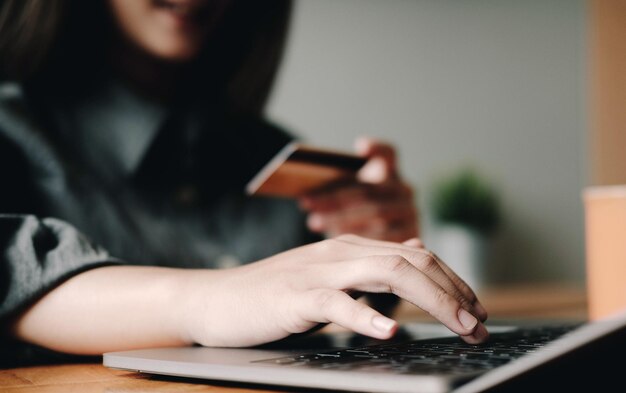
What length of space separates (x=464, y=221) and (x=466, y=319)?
6.41ft

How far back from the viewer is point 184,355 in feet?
1.46

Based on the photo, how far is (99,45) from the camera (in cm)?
112

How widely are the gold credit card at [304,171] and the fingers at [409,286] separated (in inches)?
13.6

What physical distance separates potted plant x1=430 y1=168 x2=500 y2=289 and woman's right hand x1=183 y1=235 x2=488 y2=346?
1.87 m

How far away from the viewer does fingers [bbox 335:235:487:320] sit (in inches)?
18.3

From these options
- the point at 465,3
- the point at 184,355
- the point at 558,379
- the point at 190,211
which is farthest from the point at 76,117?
the point at 465,3

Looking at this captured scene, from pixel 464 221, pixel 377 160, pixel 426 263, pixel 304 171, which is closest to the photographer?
pixel 426 263

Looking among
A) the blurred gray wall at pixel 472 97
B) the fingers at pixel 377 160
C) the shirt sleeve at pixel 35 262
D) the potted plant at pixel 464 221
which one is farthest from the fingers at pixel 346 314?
the potted plant at pixel 464 221

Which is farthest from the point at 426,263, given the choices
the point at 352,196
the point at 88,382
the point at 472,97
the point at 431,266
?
the point at 472,97

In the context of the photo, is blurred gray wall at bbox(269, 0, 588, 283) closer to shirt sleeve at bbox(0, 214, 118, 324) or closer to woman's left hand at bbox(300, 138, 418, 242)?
woman's left hand at bbox(300, 138, 418, 242)

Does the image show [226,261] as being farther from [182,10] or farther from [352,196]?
[182,10]

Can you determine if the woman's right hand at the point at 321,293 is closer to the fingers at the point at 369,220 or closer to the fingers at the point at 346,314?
the fingers at the point at 346,314

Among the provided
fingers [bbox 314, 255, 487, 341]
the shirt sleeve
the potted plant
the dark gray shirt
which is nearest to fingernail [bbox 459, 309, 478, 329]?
fingers [bbox 314, 255, 487, 341]

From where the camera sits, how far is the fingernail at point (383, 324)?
410mm
